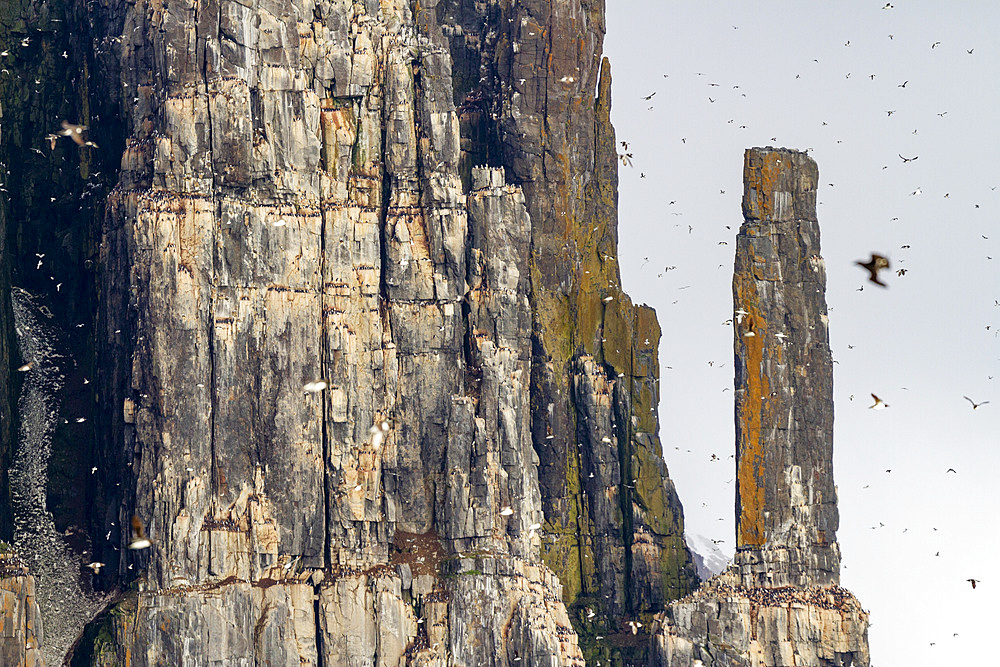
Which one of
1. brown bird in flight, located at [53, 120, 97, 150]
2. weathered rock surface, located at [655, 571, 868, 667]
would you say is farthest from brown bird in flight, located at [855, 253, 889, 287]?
brown bird in flight, located at [53, 120, 97, 150]

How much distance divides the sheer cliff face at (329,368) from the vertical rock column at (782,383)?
670cm

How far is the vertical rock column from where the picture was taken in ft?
355

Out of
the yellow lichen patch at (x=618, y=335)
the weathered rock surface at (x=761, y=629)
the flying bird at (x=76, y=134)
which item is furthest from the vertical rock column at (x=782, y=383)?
the flying bird at (x=76, y=134)

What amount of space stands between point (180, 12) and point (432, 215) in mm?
15134

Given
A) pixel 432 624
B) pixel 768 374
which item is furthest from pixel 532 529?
pixel 768 374

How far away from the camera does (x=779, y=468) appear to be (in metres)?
109

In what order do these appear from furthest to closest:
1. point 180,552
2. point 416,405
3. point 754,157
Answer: point 754,157 < point 416,405 < point 180,552

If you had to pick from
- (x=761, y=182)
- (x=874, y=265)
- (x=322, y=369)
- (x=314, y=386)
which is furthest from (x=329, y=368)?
(x=874, y=265)

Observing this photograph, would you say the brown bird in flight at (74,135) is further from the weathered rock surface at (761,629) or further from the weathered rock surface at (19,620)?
the weathered rock surface at (761,629)

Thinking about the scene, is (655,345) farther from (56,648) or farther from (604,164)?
(56,648)

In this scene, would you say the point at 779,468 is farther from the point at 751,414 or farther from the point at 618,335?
the point at 618,335

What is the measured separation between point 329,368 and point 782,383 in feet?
77.4

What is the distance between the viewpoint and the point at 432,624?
3952 inches

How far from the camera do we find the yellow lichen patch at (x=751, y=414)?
109 m
